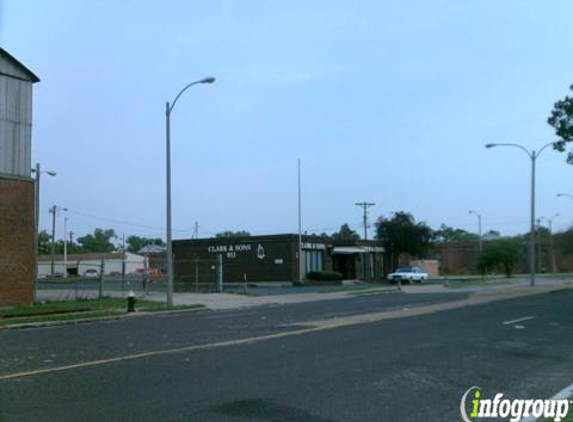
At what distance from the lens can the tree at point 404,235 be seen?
68.2 metres

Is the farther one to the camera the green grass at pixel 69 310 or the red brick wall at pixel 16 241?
the red brick wall at pixel 16 241

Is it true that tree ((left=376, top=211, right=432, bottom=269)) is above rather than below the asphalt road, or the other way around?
above

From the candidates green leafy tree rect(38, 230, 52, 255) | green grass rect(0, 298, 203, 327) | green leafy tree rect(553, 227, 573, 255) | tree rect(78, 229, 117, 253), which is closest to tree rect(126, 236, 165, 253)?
tree rect(78, 229, 117, 253)

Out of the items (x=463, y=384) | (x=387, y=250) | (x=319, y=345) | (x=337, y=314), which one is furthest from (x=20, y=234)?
(x=387, y=250)

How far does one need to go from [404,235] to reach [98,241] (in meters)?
115

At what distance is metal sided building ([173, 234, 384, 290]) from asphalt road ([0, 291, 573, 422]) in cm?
3765

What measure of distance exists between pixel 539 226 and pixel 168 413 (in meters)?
131

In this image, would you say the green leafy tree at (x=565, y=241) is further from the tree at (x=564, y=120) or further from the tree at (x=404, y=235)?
the tree at (x=564, y=120)

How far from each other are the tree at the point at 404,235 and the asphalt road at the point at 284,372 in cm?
5068

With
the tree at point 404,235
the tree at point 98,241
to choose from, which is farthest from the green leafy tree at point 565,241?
the tree at point 98,241

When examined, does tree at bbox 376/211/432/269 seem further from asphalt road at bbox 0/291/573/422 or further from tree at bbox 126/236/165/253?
tree at bbox 126/236/165/253

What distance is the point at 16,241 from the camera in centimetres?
2630

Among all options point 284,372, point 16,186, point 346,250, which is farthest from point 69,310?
point 346,250

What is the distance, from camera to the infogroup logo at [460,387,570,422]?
754cm
